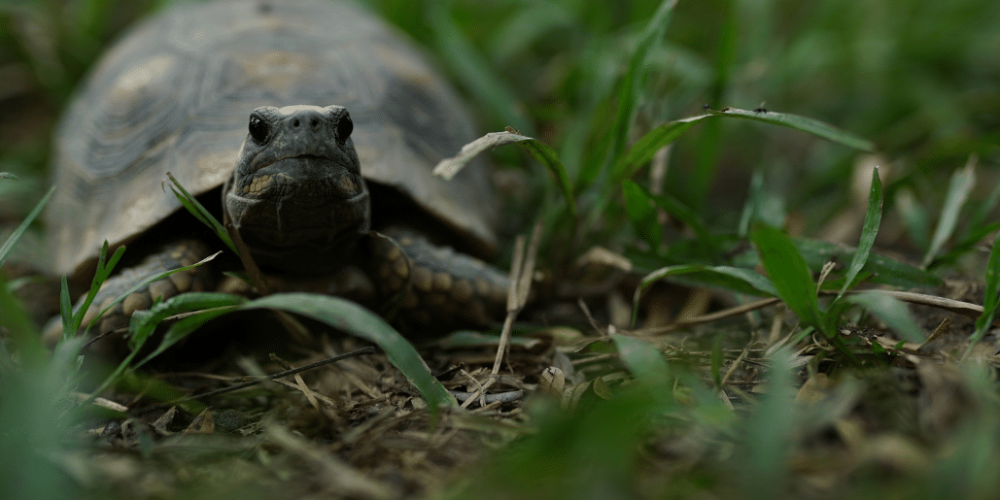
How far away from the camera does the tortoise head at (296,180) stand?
5.27 ft

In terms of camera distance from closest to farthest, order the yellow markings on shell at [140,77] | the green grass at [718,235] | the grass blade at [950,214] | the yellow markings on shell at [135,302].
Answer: the green grass at [718,235] → the yellow markings on shell at [135,302] → the grass blade at [950,214] → the yellow markings on shell at [140,77]

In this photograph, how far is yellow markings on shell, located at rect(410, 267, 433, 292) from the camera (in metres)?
1.98

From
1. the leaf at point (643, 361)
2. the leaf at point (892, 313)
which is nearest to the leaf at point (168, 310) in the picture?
the leaf at point (643, 361)

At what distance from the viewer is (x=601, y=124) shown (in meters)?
2.41

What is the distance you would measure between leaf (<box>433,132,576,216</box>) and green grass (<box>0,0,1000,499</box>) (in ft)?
0.04

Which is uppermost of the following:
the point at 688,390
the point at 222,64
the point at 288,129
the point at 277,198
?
the point at 222,64

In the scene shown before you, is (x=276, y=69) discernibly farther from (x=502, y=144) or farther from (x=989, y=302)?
(x=989, y=302)

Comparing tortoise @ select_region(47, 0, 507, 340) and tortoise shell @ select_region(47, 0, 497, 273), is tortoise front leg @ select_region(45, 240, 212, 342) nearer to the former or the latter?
tortoise @ select_region(47, 0, 507, 340)

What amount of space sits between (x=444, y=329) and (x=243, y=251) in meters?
0.68

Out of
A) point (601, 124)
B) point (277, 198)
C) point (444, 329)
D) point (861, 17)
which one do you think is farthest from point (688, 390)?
point (861, 17)

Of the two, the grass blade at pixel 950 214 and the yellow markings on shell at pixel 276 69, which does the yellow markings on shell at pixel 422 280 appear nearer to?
the yellow markings on shell at pixel 276 69

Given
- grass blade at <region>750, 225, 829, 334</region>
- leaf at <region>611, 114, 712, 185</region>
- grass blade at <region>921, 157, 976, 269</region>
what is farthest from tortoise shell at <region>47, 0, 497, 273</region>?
grass blade at <region>921, 157, 976, 269</region>

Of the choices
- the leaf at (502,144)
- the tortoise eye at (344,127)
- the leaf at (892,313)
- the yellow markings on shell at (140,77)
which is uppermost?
the yellow markings on shell at (140,77)

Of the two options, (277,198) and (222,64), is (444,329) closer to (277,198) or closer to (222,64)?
(277,198)
